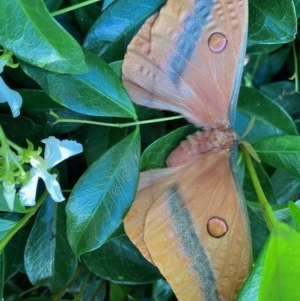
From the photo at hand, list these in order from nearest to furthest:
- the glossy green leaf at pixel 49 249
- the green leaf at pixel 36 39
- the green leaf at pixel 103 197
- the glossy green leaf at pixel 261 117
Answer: the green leaf at pixel 36 39 < the green leaf at pixel 103 197 < the glossy green leaf at pixel 49 249 < the glossy green leaf at pixel 261 117

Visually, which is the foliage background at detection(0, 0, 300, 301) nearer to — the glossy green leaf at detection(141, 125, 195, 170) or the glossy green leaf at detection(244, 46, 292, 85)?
the glossy green leaf at detection(141, 125, 195, 170)

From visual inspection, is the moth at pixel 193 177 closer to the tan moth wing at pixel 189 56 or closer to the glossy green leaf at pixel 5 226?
the tan moth wing at pixel 189 56

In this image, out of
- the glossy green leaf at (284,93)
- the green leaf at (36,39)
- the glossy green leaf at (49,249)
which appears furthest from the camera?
the glossy green leaf at (284,93)

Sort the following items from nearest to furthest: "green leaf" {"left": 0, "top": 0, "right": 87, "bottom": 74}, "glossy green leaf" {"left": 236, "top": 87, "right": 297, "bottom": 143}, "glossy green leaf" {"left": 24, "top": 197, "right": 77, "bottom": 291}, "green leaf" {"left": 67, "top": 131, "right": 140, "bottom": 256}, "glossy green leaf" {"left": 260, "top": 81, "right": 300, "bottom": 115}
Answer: "green leaf" {"left": 0, "top": 0, "right": 87, "bottom": 74} → "green leaf" {"left": 67, "top": 131, "right": 140, "bottom": 256} → "glossy green leaf" {"left": 24, "top": 197, "right": 77, "bottom": 291} → "glossy green leaf" {"left": 236, "top": 87, "right": 297, "bottom": 143} → "glossy green leaf" {"left": 260, "top": 81, "right": 300, "bottom": 115}

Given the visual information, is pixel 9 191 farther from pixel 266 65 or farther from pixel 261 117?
pixel 266 65

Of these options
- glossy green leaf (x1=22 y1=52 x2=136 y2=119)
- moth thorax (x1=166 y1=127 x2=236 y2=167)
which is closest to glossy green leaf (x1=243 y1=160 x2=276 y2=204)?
moth thorax (x1=166 y1=127 x2=236 y2=167)

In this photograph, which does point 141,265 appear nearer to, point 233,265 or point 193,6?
point 233,265

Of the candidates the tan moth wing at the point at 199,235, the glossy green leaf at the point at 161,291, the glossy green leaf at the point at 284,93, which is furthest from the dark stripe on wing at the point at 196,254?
the glossy green leaf at the point at 284,93
